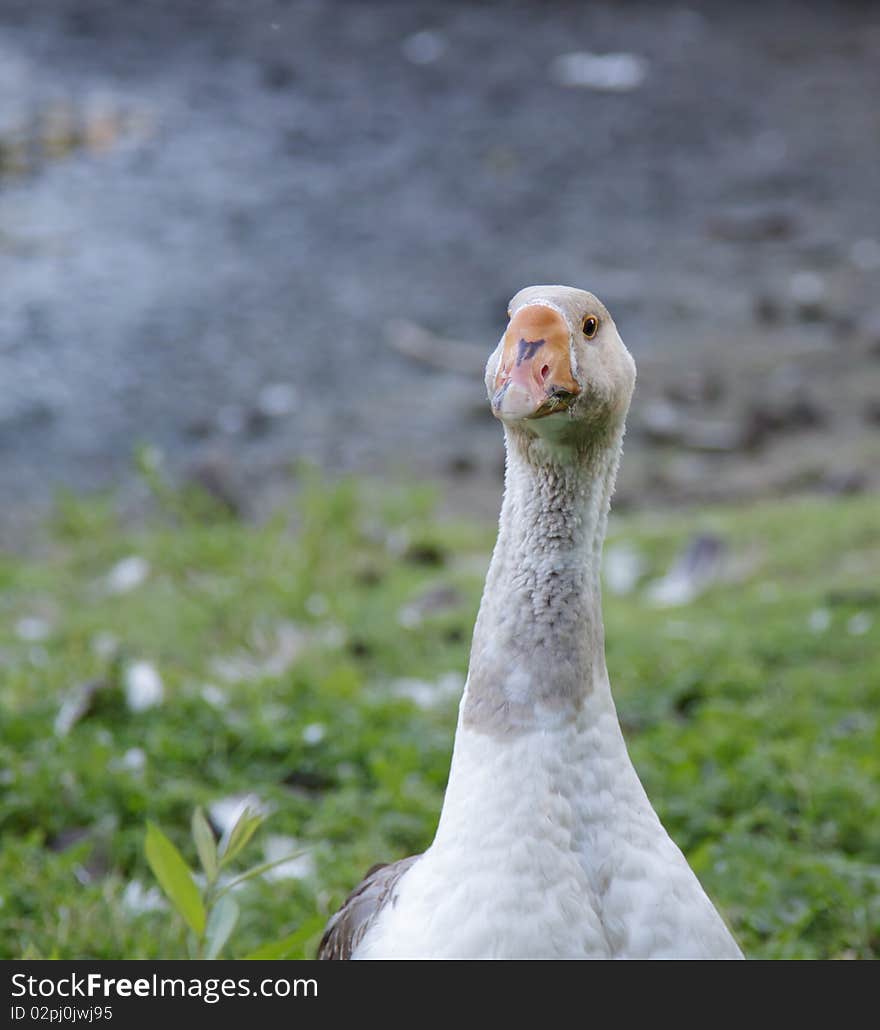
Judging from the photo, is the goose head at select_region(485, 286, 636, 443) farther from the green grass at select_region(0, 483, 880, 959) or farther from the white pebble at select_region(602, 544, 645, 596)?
the white pebble at select_region(602, 544, 645, 596)

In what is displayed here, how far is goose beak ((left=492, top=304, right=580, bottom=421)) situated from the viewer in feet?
6.93

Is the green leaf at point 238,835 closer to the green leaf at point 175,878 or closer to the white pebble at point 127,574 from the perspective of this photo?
the green leaf at point 175,878

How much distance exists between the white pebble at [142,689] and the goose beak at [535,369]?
8.16ft

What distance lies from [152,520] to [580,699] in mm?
5485

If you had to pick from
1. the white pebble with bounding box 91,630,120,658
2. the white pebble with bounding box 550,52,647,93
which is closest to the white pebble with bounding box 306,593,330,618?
the white pebble with bounding box 91,630,120,658

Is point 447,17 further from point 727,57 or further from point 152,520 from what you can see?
point 152,520

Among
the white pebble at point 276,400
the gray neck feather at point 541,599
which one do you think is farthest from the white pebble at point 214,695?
the white pebble at point 276,400

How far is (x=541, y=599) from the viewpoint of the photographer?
7.38ft

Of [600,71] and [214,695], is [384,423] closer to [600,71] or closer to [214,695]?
[214,695]

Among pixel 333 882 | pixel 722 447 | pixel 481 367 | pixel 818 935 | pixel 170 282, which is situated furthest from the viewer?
pixel 170 282

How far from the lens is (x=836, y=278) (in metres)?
10.9

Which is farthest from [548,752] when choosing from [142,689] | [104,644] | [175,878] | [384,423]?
[384,423]

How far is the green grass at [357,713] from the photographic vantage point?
130 inches

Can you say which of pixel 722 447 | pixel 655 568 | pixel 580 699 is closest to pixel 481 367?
pixel 722 447
